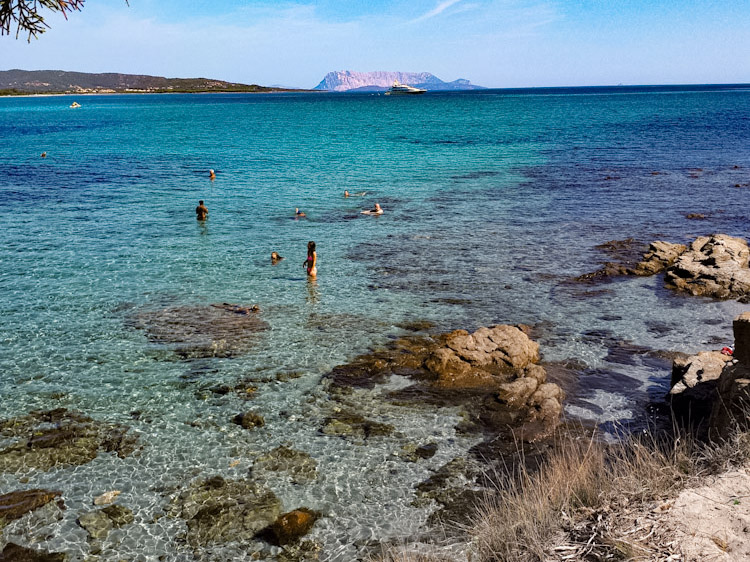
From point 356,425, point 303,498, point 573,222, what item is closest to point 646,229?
point 573,222

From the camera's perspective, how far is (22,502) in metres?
10.7

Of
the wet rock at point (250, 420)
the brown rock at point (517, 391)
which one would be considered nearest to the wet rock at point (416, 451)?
the brown rock at point (517, 391)

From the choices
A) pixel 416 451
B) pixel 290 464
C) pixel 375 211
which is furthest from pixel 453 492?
pixel 375 211

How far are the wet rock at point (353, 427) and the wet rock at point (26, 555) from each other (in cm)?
540

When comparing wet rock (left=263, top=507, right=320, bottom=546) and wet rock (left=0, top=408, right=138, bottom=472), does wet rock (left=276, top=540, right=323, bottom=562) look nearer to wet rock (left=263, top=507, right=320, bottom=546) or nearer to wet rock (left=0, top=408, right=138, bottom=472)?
wet rock (left=263, top=507, right=320, bottom=546)

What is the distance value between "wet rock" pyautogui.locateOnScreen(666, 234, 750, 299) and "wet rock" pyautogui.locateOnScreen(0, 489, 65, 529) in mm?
20450

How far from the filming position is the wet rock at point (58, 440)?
11.9 meters

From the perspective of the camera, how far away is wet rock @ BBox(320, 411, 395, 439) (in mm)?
12867

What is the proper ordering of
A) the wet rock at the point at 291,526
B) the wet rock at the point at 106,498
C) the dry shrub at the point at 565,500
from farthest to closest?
the wet rock at the point at 106,498 < the wet rock at the point at 291,526 < the dry shrub at the point at 565,500

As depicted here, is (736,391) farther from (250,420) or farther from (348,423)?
(250,420)

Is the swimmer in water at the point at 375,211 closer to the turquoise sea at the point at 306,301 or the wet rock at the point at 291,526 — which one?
the turquoise sea at the point at 306,301

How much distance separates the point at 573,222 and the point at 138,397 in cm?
2559

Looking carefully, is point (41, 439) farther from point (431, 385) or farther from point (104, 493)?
point (431, 385)

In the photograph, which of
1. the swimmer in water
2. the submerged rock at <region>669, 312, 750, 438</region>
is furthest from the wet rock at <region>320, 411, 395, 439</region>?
the swimmer in water
